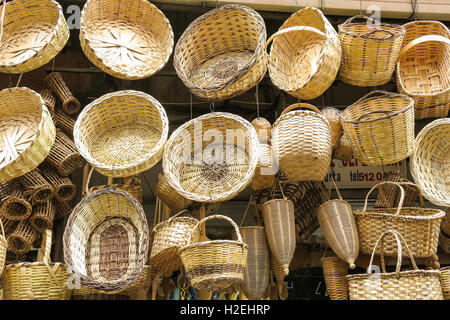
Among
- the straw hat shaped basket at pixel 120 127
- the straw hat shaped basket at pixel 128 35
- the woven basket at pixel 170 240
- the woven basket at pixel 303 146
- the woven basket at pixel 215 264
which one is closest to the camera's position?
the woven basket at pixel 215 264

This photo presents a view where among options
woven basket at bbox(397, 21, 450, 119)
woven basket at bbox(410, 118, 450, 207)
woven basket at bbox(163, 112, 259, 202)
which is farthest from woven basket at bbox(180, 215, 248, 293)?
woven basket at bbox(397, 21, 450, 119)

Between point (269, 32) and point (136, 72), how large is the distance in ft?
4.29

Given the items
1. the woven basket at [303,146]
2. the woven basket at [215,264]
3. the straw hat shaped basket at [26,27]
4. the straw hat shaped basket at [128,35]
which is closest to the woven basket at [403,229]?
the woven basket at [303,146]

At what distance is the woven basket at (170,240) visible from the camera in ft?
8.45

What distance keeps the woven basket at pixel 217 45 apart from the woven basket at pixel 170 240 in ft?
2.71

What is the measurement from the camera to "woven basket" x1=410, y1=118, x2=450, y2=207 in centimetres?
280

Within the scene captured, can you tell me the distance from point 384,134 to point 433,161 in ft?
1.98

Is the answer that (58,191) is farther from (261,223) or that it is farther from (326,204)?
(326,204)

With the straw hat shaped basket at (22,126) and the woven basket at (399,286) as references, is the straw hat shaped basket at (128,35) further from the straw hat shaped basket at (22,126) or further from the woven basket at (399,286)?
the woven basket at (399,286)

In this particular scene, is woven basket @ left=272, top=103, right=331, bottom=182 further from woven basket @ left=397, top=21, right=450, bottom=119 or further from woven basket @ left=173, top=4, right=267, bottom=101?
woven basket @ left=397, top=21, right=450, bottom=119

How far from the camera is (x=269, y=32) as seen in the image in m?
3.69

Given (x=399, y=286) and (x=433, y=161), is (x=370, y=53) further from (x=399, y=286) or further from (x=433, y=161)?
(x=399, y=286)

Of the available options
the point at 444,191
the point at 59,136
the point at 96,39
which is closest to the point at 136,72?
the point at 96,39

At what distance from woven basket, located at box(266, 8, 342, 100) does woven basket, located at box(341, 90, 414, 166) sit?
0.28 m
